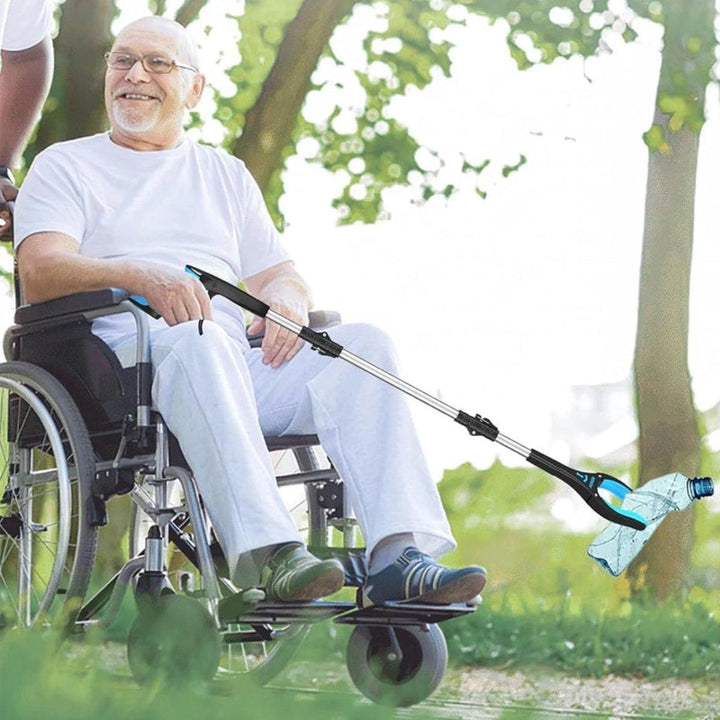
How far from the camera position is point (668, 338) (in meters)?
4.39

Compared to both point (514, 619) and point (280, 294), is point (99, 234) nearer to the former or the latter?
point (280, 294)

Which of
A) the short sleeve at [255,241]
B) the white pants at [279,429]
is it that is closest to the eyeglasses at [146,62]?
the short sleeve at [255,241]

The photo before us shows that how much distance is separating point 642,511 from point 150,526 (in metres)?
0.91

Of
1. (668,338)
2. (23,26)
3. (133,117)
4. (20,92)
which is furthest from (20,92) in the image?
(668,338)

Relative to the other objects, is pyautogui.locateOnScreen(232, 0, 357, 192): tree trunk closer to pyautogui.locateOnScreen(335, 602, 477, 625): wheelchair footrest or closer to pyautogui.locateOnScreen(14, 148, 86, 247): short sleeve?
pyautogui.locateOnScreen(14, 148, 86, 247): short sleeve

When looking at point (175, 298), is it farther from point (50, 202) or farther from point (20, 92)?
point (20, 92)

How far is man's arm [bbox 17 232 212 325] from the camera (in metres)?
2.48

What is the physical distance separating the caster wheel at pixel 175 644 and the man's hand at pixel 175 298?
0.49 meters

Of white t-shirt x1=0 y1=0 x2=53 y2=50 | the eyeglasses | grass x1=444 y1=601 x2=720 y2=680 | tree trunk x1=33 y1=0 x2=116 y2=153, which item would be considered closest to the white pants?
the eyeglasses

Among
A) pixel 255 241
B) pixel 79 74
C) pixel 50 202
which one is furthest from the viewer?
pixel 79 74

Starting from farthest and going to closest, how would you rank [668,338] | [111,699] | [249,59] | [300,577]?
1. [249,59]
2. [668,338]
3. [300,577]
4. [111,699]

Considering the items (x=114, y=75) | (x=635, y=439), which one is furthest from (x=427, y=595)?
(x=635, y=439)

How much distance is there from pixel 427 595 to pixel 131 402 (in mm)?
618

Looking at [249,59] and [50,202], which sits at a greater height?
[249,59]
